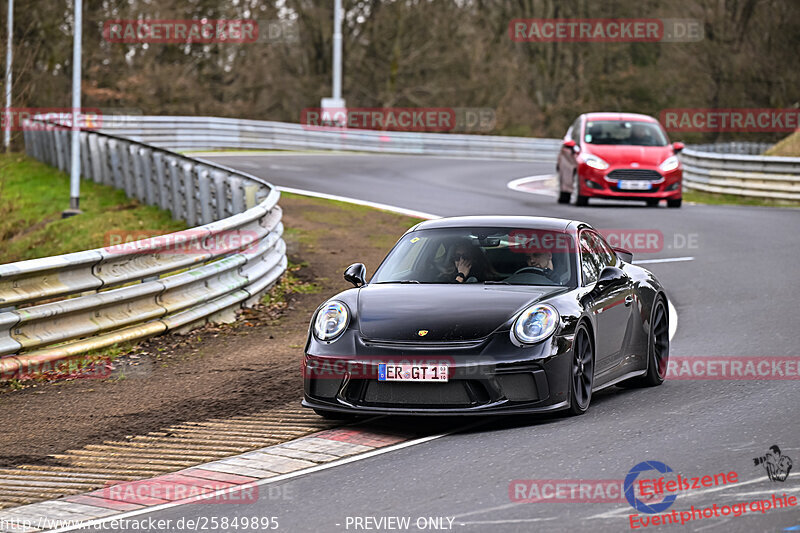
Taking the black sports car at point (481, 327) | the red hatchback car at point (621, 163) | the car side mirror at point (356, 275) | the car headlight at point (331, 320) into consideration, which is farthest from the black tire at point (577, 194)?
the car headlight at point (331, 320)

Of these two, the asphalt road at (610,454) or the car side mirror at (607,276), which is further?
the car side mirror at (607,276)

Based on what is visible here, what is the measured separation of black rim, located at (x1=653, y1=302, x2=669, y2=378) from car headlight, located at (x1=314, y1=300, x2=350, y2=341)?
8.96 ft

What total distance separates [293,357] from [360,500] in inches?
190

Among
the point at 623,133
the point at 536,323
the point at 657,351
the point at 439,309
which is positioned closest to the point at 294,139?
the point at 623,133

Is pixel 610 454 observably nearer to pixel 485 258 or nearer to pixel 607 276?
pixel 607 276

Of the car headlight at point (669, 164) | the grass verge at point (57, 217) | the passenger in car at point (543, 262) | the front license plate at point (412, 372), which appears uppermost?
the passenger in car at point (543, 262)

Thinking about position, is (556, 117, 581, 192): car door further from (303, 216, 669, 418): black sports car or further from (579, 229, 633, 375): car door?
(303, 216, 669, 418): black sports car

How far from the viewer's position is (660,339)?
1048cm

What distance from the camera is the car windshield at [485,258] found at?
30.7 ft

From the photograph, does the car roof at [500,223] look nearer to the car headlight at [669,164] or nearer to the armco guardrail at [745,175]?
the car headlight at [669,164]

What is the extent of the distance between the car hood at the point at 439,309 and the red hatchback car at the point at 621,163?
15890 millimetres

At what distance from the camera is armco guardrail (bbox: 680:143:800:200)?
2876 cm

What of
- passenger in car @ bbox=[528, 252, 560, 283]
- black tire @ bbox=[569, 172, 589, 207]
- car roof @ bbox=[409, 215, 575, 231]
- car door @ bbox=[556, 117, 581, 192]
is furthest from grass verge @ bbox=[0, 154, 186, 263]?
passenger in car @ bbox=[528, 252, 560, 283]

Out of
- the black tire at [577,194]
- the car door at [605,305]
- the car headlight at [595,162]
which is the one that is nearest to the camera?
the car door at [605,305]
